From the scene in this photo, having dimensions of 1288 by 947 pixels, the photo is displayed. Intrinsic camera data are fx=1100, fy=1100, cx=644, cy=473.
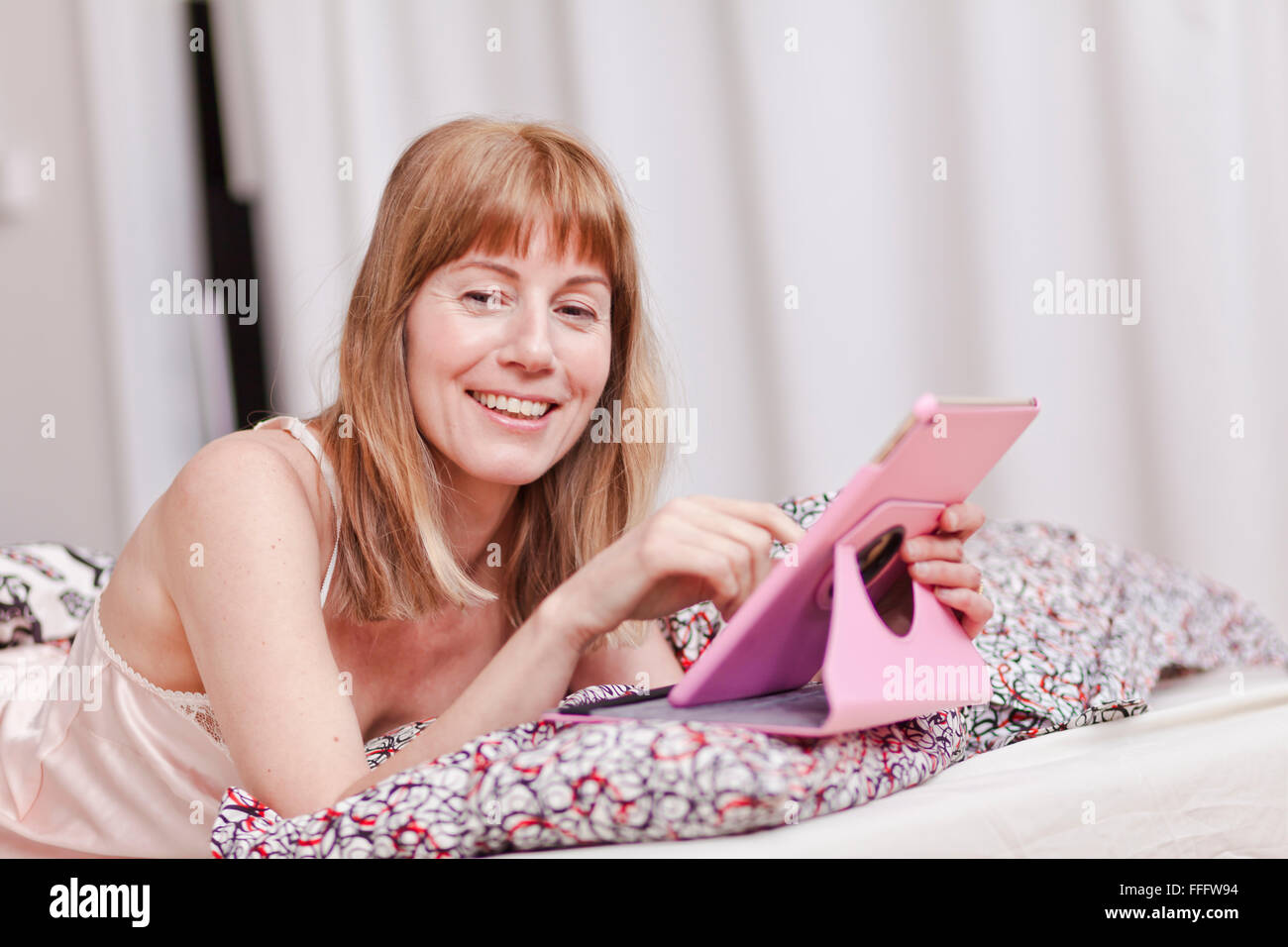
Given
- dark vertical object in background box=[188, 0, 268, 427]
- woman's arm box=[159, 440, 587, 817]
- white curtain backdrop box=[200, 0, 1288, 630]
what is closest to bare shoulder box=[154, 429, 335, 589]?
woman's arm box=[159, 440, 587, 817]

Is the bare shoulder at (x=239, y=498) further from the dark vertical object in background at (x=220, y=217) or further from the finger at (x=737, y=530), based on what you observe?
the dark vertical object in background at (x=220, y=217)

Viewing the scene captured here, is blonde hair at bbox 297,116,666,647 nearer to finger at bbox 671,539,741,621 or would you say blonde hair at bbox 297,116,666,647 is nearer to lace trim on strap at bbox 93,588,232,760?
lace trim on strap at bbox 93,588,232,760

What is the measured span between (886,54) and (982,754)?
199cm

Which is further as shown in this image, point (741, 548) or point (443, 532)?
point (443, 532)

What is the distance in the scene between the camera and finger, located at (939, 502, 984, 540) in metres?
0.84

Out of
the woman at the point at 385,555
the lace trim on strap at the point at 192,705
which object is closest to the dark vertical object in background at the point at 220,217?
the woman at the point at 385,555

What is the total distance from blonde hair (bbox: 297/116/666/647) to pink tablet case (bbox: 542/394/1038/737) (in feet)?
1.15

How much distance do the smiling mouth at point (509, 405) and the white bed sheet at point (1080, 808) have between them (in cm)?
48

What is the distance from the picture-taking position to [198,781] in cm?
111

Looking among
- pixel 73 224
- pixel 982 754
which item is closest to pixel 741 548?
pixel 982 754

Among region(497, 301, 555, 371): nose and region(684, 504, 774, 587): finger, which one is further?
region(497, 301, 555, 371): nose

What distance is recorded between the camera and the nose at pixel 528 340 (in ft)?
3.46

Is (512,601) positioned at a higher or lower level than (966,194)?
lower

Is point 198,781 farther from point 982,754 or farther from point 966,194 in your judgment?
point 966,194
